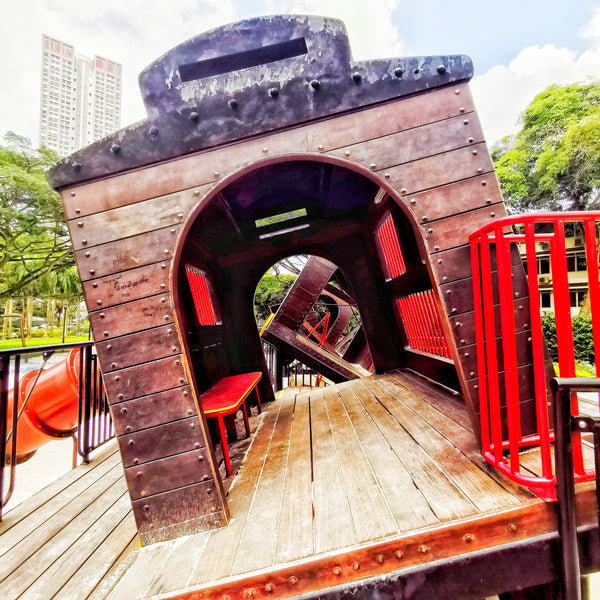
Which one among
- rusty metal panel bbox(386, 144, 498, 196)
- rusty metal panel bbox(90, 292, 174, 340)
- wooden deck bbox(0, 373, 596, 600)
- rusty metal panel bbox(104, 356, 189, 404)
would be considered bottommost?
wooden deck bbox(0, 373, 596, 600)

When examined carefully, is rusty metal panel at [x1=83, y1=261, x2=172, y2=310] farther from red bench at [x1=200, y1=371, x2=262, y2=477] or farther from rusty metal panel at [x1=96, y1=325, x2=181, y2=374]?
red bench at [x1=200, y1=371, x2=262, y2=477]

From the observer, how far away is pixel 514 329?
1951 millimetres

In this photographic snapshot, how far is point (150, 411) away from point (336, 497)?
127 centimetres

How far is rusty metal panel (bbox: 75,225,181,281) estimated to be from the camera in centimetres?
217

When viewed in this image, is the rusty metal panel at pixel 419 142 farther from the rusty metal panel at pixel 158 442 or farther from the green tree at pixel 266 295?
the green tree at pixel 266 295

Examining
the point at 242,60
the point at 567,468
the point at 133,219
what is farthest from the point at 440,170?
the point at 133,219

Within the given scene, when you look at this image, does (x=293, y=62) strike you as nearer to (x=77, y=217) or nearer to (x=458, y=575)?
(x=77, y=217)

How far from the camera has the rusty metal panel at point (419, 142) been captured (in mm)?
2174

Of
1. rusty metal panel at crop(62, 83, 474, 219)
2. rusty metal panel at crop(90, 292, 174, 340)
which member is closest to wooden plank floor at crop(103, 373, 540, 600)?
rusty metal panel at crop(90, 292, 174, 340)

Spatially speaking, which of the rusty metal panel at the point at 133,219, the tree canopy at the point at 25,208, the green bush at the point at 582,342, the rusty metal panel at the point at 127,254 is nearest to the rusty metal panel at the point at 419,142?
the rusty metal panel at the point at 133,219

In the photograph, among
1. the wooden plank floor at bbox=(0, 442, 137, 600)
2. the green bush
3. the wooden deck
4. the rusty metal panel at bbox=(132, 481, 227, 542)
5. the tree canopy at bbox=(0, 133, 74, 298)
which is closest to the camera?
the wooden deck

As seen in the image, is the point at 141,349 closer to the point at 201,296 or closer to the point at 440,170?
the point at 440,170

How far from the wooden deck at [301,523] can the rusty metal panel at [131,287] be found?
1.38m

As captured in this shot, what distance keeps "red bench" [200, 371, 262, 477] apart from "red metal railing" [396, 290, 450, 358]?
7.58ft
